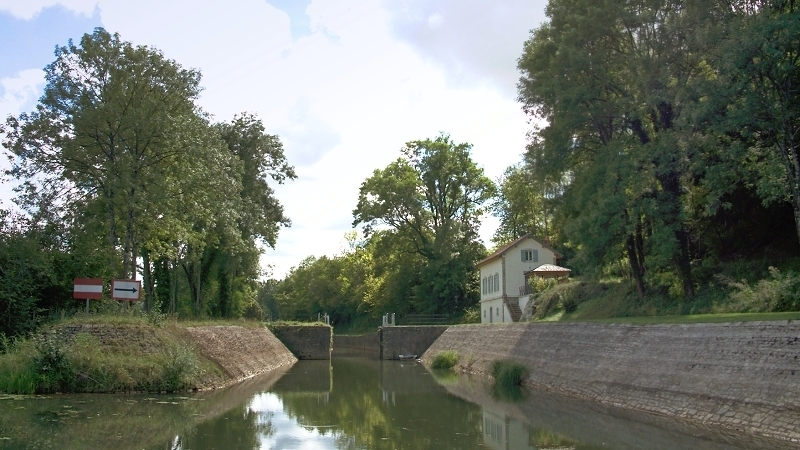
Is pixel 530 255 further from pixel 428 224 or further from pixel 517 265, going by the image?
pixel 428 224

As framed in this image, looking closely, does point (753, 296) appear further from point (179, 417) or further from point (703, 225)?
point (179, 417)

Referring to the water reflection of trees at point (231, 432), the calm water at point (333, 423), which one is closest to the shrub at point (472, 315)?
the calm water at point (333, 423)

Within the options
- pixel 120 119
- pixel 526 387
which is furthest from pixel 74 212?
pixel 526 387

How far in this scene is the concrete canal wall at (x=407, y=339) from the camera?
4772 cm

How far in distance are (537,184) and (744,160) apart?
10.6 metres

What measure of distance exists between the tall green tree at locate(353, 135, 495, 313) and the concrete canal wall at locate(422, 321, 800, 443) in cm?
2995

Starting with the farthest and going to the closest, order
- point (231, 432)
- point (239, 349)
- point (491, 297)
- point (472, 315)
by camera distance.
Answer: point (472, 315)
point (491, 297)
point (239, 349)
point (231, 432)

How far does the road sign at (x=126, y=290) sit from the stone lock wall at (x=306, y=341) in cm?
2519

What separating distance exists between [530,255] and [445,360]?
12.3m

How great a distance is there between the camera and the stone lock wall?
47.3 metres

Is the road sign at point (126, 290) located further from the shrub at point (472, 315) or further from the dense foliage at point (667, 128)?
the shrub at point (472, 315)

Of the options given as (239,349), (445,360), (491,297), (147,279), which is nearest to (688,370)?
(239,349)

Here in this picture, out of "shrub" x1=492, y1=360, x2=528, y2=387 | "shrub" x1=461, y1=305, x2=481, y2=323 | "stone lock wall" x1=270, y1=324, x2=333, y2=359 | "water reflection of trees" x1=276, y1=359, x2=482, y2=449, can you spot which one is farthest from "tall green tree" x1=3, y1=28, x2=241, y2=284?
"shrub" x1=461, y1=305, x2=481, y2=323

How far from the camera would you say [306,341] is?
1871 inches
